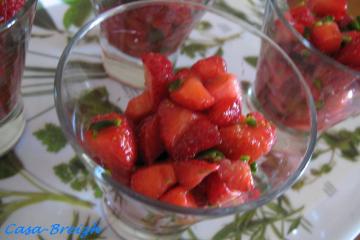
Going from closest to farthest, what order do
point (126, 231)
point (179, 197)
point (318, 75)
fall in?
point (179, 197), point (126, 231), point (318, 75)

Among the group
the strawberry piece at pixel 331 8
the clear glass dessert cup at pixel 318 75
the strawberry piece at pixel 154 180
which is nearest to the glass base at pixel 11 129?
the strawberry piece at pixel 154 180

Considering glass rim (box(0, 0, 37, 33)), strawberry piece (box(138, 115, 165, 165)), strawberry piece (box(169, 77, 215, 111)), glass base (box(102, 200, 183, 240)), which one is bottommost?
glass base (box(102, 200, 183, 240))

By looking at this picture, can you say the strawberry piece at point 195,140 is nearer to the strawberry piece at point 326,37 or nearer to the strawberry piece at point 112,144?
the strawberry piece at point 112,144

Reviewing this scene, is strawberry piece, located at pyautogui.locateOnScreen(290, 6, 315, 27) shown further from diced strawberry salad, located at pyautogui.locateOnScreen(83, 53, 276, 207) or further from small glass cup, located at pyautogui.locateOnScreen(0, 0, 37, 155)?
small glass cup, located at pyautogui.locateOnScreen(0, 0, 37, 155)

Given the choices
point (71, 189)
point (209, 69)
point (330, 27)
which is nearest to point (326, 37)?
point (330, 27)

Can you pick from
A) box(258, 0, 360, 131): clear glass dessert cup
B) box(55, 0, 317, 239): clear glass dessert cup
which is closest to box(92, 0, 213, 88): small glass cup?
box(55, 0, 317, 239): clear glass dessert cup

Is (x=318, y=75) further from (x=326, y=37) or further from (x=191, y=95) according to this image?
(x=191, y=95)

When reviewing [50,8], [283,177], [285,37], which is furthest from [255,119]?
[50,8]
